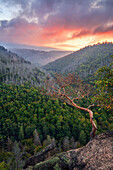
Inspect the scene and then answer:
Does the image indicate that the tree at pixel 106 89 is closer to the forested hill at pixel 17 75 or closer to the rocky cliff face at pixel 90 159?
the rocky cliff face at pixel 90 159

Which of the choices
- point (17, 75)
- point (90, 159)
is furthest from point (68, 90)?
point (17, 75)

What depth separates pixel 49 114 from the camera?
57250 mm

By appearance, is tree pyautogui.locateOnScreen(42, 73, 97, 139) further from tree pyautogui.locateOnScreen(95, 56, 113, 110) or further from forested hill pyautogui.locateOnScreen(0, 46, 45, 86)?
forested hill pyautogui.locateOnScreen(0, 46, 45, 86)

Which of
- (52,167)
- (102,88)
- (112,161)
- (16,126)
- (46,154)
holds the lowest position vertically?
(16,126)

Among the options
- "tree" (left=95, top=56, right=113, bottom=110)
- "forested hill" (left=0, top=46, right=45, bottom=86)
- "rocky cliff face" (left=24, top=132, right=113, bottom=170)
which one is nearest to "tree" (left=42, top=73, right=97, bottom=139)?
"tree" (left=95, top=56, right=113, bottom=110)

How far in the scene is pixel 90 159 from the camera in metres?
5.19

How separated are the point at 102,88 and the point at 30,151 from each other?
4266 centimetres

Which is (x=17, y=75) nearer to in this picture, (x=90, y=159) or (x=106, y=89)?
(x=106, y=89)

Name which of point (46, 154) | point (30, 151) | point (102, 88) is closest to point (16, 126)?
point (30, 151)

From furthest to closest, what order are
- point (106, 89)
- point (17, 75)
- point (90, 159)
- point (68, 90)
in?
point (17, 75) → point (68, 90) → point (106, 89) → point (90, 159)

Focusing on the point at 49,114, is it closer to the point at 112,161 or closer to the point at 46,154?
the point at 46,154

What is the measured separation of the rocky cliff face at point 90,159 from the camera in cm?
472

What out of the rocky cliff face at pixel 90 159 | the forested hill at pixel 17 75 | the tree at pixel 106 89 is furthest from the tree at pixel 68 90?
the forested hill at pixel 17 75

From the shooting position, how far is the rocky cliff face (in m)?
4.72
